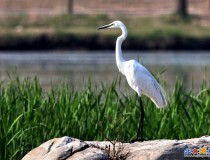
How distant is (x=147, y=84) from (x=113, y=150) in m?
1.72

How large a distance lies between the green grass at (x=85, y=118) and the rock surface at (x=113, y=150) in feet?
4.69

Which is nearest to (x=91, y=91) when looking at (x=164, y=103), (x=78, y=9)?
(x=164, y=103)

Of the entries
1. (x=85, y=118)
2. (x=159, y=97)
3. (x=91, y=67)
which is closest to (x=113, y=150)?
(x=159, y=97)

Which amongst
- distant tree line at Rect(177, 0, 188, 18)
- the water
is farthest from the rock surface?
distant tree line at Rect(177, 0, 188, 18)

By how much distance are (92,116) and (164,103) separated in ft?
2.87

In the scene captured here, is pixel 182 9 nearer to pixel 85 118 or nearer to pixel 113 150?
pixel 85 118

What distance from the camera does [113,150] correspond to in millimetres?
8609

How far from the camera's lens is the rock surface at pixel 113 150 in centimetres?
836

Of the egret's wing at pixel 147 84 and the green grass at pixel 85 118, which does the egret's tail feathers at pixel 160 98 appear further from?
the green grass at pixel 85 118

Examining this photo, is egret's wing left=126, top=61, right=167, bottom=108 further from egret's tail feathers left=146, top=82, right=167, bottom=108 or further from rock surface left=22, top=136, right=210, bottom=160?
rock surface left=22, top=136, right=210, bottom=160

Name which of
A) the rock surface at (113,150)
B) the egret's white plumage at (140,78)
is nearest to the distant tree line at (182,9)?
the egret's white plumage at (140,78)

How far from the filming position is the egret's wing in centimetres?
1018

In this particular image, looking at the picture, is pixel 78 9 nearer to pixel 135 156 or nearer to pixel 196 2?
pixel 196 2

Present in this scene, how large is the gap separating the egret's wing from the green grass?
403 mm
